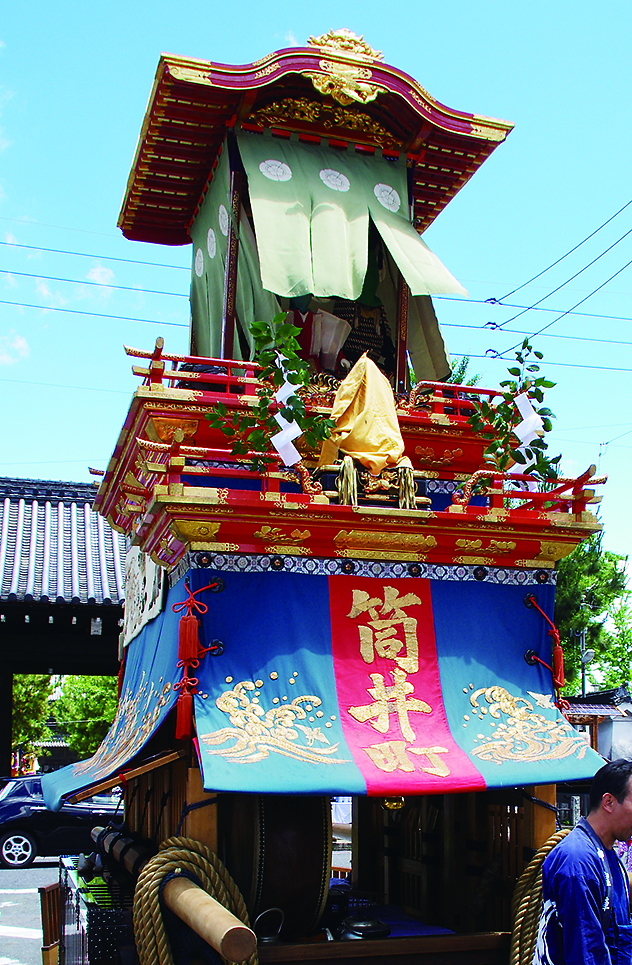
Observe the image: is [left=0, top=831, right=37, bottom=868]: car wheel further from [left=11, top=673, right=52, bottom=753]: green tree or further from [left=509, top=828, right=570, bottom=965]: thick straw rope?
[left=11, top=673, right=52, bottom=753]: green tree

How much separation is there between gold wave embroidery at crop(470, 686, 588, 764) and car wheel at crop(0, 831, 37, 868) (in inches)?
520

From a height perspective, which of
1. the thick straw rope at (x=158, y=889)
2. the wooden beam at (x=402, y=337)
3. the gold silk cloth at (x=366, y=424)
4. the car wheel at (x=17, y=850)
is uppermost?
the wooden beam at (x=402, y=337)

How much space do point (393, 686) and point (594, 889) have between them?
115 inches

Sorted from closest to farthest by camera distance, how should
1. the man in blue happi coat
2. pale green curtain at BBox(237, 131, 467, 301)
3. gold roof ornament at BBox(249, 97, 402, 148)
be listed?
the man in blue happi coat → pale green curtain at BBox(237, 131, 467, 301) → gold roof ornament at BBox(249, 97, 402, 148)

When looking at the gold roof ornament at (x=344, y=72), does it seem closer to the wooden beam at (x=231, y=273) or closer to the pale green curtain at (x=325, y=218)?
the pale green curtain at (x=325, y=218)

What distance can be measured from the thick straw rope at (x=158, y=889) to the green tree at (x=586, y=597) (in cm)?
1586

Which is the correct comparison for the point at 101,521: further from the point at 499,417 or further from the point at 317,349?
the point at 499,417

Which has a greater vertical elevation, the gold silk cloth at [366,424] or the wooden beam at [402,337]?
the wooden beam at [402,337]

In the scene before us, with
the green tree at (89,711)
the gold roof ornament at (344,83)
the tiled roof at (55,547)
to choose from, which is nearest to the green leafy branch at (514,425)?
the gold roof ornament at (344,83)

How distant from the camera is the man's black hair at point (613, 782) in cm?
406

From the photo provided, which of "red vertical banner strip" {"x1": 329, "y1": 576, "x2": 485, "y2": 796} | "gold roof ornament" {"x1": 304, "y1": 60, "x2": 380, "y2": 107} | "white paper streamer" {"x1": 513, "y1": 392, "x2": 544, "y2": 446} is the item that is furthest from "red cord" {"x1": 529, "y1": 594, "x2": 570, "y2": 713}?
"gold roof ornament" {"x1": 304, "y1": 60, "x2": 380, "y2": 107}

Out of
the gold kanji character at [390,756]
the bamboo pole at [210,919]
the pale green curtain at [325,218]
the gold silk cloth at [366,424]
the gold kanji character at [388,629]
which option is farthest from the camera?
the pale green curtain at [325,218]

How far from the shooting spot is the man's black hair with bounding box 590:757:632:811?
4.06 metres

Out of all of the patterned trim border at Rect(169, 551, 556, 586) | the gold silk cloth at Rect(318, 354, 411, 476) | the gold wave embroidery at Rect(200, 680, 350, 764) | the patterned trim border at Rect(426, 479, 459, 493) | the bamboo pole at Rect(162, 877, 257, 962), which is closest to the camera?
the bamboo pole at Rect(162, 877, 257, 962)
